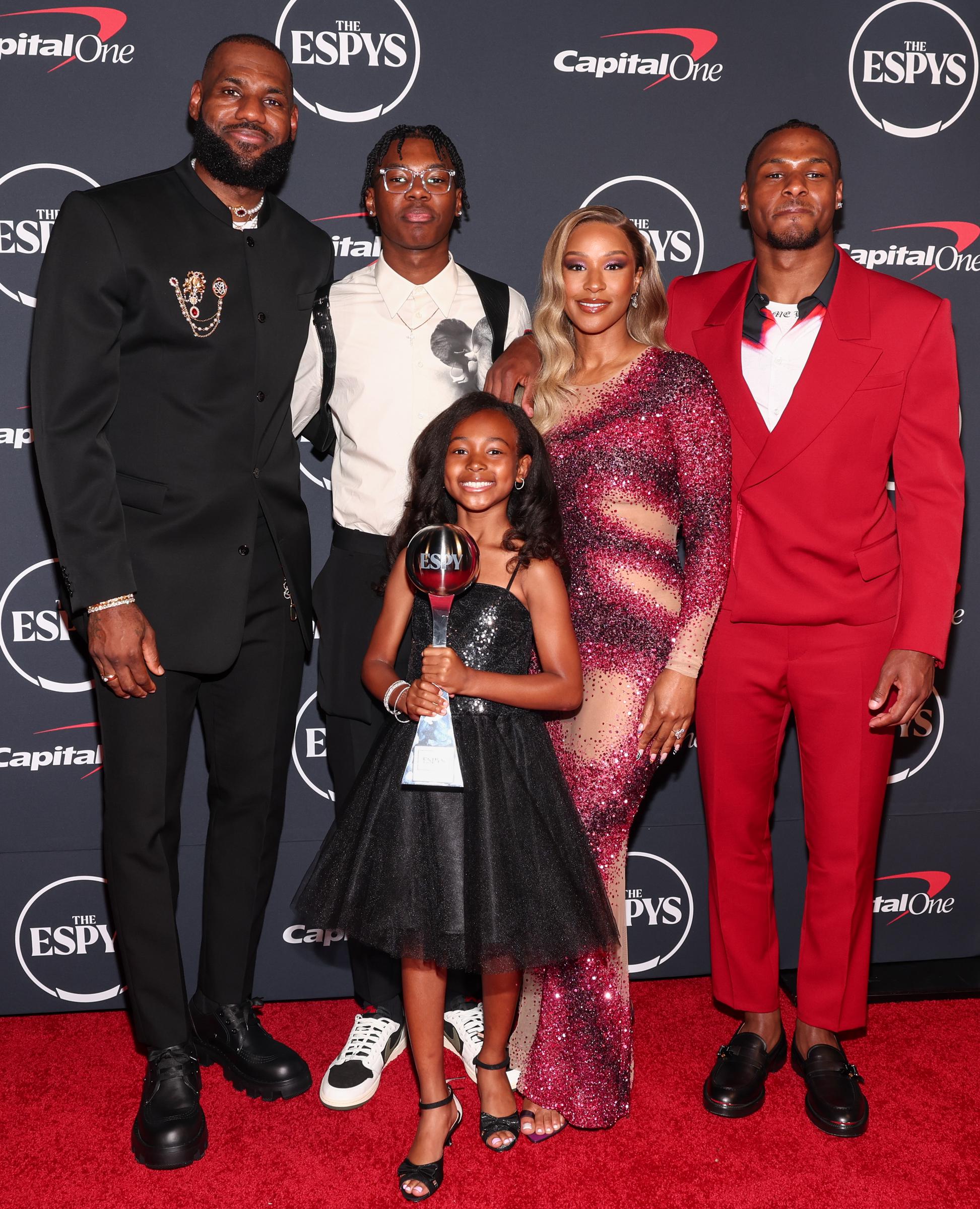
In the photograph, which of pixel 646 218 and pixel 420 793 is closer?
pixel 420 793

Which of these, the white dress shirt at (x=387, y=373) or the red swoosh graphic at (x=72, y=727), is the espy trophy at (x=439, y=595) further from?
the red swoosh graphic at (x=72, y=727)

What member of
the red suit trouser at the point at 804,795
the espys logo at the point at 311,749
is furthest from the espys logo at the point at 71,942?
the red suit trouser at the point at 804,795

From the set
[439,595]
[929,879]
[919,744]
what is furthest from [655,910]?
[439,595]

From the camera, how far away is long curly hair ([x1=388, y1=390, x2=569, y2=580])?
99.3 inches

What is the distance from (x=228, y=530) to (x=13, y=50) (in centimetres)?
160

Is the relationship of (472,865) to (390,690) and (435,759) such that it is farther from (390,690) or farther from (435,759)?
(390,690)

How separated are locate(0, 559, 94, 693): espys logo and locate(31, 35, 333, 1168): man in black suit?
0.72 m

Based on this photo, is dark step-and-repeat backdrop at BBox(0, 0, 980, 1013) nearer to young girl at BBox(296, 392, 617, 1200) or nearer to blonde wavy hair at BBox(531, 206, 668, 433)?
blonde wavy hair at BBox(531, 206, 668, 433)

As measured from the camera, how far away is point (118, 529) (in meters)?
2.52

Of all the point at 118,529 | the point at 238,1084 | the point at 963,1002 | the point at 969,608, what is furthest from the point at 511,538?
the point at 963,1002

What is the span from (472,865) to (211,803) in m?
1.02

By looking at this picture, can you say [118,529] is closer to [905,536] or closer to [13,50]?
[13,50]

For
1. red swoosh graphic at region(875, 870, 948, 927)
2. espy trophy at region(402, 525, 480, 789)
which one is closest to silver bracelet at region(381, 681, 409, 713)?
espy trophy at region(402, 525, 480, 789)

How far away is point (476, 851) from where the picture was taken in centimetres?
235
